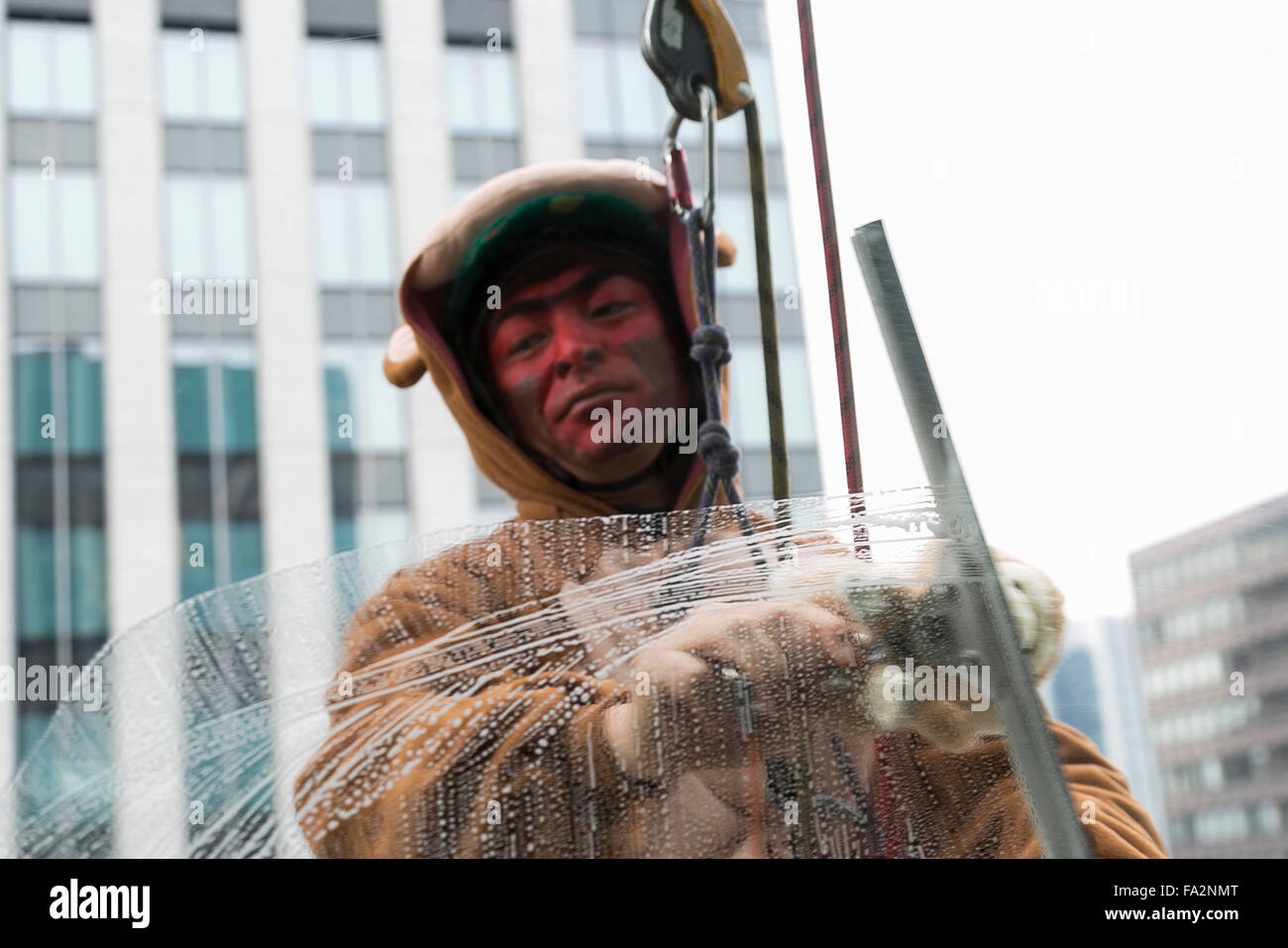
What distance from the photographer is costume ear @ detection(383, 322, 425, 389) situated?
55.2 inches

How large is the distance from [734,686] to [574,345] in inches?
16.2

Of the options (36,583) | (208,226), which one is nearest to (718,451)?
(208,226)

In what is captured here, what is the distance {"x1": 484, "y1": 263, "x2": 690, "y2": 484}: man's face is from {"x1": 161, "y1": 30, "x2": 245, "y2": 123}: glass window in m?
0.57

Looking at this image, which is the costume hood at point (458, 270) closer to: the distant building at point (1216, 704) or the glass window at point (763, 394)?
the glass window at point (763, 394)

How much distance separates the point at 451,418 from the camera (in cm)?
141

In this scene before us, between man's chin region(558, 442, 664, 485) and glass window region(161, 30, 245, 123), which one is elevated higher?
glass window region(161, 30, 245, 123)

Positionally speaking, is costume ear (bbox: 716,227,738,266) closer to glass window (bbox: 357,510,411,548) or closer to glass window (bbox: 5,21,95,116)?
glass window (bbox: 357,510,411,548)

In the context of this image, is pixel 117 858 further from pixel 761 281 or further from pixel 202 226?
pixel 202 226

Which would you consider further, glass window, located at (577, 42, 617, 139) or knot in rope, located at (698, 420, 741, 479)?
glass window, located at (577, 42, 617, 139)

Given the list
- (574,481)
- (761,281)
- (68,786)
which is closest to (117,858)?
(68,786)

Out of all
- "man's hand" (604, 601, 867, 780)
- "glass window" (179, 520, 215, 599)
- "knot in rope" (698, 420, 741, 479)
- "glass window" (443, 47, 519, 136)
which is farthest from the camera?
"glass window" (443, 47, 519, 136)

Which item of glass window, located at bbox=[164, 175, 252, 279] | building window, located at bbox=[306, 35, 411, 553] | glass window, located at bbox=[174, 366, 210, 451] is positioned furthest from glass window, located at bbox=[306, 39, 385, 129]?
glass window, located at bbox=[174, 366, 210, 451]

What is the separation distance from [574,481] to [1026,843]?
520 millimetres

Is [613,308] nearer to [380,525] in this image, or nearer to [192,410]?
[380,525]
